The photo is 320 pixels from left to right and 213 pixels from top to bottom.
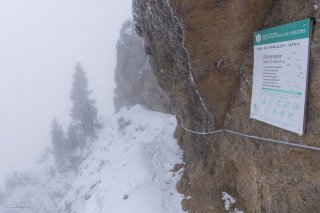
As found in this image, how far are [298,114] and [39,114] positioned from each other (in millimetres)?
184831

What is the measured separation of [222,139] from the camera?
33.5 feet

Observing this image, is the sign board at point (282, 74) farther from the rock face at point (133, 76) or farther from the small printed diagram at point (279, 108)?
the rock face at point (133, 76)

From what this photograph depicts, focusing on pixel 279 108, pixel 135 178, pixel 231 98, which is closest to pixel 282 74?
pixel 279 108

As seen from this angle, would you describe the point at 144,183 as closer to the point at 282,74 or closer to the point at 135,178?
the point at 135,178

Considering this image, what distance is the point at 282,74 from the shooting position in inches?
257

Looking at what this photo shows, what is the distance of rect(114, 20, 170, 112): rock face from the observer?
37.7 m

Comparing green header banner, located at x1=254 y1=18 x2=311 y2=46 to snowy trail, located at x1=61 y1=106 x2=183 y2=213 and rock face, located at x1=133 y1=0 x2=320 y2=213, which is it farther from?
snowy trail, located at x1=61 y1=106 x2=183 y2=213

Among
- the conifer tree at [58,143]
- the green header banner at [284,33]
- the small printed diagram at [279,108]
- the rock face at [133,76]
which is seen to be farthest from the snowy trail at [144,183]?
the conifer tree at [58,143]

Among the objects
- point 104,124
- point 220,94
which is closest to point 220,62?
point 220,94

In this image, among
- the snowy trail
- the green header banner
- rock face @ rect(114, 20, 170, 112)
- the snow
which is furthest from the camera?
rock face @ rect(114, 20, 170, 112)

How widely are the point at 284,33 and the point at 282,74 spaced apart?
2.78 feet

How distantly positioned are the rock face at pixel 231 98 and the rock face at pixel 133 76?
923 inches

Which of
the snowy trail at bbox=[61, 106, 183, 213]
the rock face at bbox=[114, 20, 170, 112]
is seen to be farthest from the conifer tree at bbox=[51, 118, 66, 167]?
the snowy trail at bbox=[61, 106, 183, 213]

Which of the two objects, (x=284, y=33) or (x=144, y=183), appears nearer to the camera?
(x=284, y=33)
